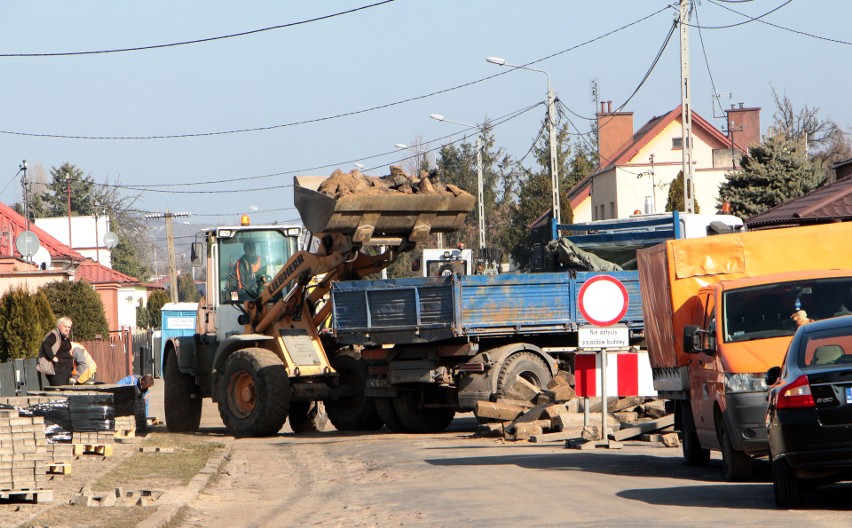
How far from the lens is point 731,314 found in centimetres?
1200

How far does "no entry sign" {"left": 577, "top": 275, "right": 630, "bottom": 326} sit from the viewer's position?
16.1 metres

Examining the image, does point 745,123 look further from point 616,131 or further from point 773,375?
point 773,375

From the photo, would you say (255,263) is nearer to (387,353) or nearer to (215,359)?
(215,359)

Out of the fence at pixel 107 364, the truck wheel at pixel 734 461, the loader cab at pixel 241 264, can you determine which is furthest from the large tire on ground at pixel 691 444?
the fence at pixel 107 364

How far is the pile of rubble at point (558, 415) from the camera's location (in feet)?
55.8

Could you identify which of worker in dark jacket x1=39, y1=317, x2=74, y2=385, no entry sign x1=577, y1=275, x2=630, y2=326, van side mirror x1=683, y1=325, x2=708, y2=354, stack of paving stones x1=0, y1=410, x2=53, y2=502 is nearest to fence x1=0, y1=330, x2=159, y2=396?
worker in dark jacket x1=39, y1=317, x2=74, y2=385

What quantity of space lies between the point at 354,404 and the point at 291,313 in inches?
70.5

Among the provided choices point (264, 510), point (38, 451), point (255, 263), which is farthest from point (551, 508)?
point (255, 263)

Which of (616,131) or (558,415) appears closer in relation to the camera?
(558,415)

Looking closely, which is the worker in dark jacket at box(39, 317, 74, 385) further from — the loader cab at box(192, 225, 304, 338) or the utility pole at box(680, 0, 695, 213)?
the utility pole at box(680, 0, 695, 213)

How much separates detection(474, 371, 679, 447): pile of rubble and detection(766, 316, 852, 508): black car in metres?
6.35

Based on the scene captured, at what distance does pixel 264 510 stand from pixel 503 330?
734 cm

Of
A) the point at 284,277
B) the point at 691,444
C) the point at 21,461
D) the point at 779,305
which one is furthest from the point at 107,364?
the point at 779,305

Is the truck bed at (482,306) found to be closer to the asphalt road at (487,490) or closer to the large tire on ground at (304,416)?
the asphalt road at (487,490)
